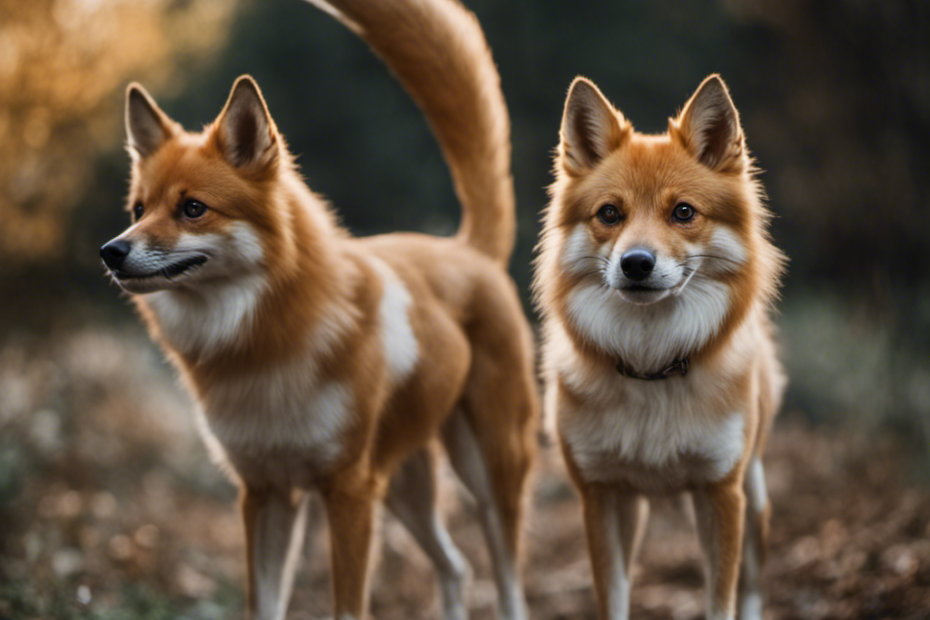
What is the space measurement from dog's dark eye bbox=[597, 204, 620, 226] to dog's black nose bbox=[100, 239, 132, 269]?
150 cm

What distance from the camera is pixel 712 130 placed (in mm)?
2672

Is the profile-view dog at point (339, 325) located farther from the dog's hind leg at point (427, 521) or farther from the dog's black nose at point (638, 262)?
the dog's black nose at point (638, 262)

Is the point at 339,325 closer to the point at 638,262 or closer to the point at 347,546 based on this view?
the point at 347,546

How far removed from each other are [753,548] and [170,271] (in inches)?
95.0

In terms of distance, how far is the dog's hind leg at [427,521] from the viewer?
3.79 m

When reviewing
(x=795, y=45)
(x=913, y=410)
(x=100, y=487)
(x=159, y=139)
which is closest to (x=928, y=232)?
(x=913, y=410)

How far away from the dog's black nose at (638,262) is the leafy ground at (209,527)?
3.80 ft

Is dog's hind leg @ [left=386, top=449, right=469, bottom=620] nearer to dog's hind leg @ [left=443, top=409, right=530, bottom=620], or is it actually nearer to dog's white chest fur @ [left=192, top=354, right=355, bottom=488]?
dog's hind leg @ [left=443, top=409, right=530, bottom=620]

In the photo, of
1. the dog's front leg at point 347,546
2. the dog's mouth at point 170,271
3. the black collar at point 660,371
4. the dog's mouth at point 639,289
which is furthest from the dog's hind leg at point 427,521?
the dog's mouth at point 639,289

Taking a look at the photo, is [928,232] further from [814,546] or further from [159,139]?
[159,139]

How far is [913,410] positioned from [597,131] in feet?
11.2

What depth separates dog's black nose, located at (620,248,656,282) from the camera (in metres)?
2.37

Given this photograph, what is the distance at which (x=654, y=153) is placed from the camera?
106 inches

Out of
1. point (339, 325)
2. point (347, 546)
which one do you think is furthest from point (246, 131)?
point (347, 546)
